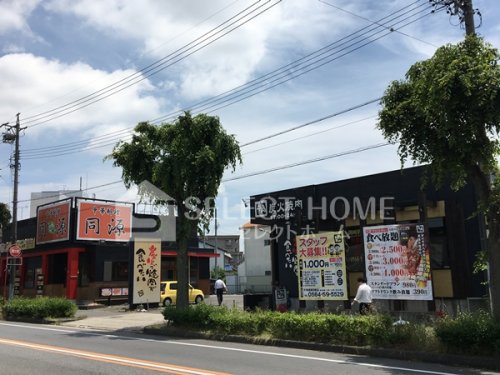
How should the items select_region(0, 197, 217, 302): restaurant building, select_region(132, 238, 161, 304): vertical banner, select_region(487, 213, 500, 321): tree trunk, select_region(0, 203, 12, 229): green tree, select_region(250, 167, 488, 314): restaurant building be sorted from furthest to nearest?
select_region(0, 203, 12, 229): green tree → select_region(0, 197, 217, 302): restaurant building → select_region(132, 238, 161, 304): vertical banner → select_region(250, 167, 488, 314): restaurant building → select_region(487, 213, 500, 321): tree trunk

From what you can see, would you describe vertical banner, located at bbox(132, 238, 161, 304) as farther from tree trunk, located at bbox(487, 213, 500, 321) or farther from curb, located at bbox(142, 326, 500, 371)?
tree trunk, located at bbox(487, 213, 500, 321)

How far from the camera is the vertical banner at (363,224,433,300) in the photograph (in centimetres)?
1509

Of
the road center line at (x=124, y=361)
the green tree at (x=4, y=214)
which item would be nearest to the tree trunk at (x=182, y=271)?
the road center line at (x=124, y=361)

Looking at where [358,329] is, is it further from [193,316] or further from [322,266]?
[193,316]

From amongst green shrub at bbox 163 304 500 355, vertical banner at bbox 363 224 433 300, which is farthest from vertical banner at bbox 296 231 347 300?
green shrub at bbox 163 304 500 355

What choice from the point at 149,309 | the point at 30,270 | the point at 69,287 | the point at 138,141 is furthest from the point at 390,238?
the point at 30,270

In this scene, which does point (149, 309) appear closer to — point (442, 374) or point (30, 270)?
point (30, 270)

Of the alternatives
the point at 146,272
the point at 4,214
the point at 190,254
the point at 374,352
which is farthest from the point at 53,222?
the point at 374,352

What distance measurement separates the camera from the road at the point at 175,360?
31.0ft

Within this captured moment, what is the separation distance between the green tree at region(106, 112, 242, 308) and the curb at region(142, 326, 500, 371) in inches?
121

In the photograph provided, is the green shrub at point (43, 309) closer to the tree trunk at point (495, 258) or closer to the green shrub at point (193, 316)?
the green shrub at point (193, 316)

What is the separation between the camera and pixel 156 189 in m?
18.4

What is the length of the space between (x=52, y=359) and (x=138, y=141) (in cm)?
923

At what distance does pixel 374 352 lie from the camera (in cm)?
1138
